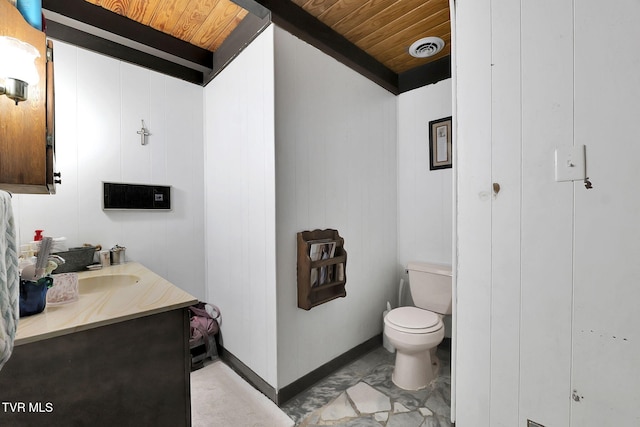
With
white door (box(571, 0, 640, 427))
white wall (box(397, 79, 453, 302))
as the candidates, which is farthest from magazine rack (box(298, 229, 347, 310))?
white door (box(571, 0, 640, 427))

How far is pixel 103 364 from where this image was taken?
0.93 meters

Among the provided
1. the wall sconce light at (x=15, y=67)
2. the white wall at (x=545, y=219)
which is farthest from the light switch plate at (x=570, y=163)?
the wall sconce light at (x=15, y=67)

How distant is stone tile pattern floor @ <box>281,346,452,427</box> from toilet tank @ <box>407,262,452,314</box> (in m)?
0.44

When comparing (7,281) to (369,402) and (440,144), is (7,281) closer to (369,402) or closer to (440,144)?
(369,402)

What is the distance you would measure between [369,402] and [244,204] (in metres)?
1.49

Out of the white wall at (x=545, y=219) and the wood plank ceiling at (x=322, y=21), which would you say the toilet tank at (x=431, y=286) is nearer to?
the white wall at (x=545, y=219)

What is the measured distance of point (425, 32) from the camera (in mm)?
1951

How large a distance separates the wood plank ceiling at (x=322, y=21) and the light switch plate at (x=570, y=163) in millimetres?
1341

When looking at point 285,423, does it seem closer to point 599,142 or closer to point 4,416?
point 4,416

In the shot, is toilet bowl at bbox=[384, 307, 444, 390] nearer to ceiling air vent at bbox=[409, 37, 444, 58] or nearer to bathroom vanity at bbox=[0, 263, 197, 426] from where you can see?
bathroom vanity at bbox=[0, 263, 197, 426]

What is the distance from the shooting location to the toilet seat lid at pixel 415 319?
66.8 inches

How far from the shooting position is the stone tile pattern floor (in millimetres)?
1466

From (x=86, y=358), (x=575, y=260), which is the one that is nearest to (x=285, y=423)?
(x=86, y=358)

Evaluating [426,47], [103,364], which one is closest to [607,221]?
[103,364]
